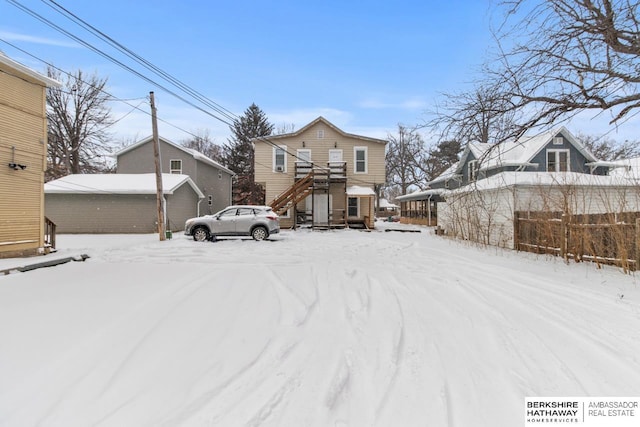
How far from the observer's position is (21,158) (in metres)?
10.5

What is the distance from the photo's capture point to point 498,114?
6.41 m

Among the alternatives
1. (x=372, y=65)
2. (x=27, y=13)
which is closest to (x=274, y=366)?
(x=27, y=13)

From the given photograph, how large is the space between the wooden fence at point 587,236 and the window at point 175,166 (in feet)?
73.7

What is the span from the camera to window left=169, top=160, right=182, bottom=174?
966 inches

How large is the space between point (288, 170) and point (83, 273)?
53.6 ft

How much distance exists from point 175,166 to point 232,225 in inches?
510

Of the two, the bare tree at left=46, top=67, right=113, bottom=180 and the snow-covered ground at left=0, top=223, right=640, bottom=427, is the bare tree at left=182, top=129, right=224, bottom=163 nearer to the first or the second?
the bare tree at left=46, top=67, right=113, bottom=180

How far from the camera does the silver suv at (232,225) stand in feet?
47.3

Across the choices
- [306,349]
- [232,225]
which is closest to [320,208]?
[232,225]

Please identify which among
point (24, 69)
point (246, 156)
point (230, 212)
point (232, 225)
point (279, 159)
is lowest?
point (232, 225)

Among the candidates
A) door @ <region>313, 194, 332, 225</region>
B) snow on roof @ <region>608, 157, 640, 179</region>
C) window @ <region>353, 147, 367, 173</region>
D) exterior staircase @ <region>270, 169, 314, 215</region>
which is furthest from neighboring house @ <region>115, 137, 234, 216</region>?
snow on roof @ <region>608, 157, 640, 179</region>

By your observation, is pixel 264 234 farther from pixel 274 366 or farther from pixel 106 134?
pixel 106 134

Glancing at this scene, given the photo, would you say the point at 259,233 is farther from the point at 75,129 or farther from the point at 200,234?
the point at 75,129

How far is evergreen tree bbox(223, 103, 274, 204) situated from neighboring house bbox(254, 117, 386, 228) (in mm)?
15255
